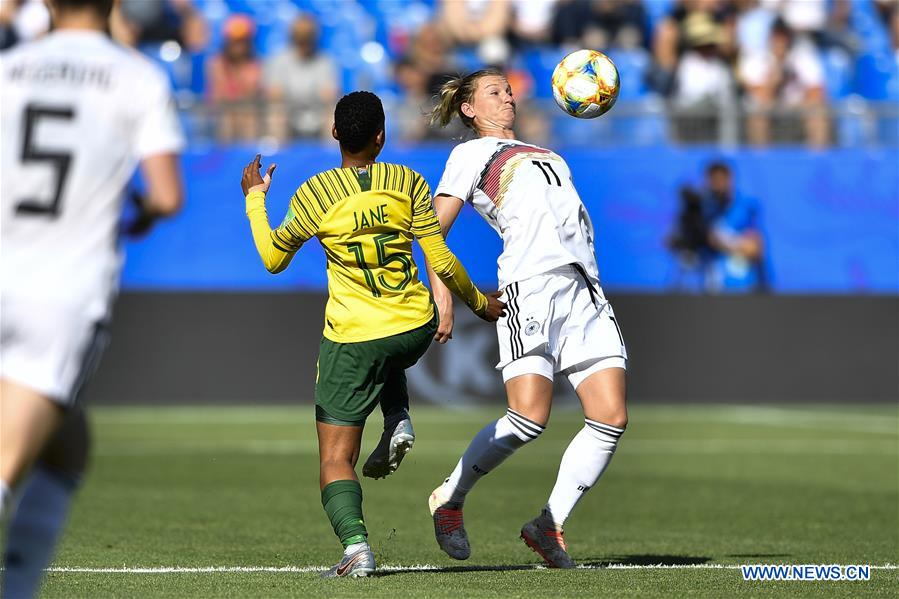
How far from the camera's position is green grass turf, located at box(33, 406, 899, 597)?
6719mm

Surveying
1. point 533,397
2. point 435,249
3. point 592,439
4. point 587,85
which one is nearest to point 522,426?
point 533,397

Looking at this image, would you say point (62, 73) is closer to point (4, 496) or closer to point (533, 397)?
point (4, 496)

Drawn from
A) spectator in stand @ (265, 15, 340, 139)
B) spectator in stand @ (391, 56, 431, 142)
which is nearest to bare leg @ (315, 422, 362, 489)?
spectator in stand @ (391, 56, 431, 142)

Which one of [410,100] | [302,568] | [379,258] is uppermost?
[379,258]

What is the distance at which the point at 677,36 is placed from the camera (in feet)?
68.0

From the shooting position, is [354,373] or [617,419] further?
[617,419]

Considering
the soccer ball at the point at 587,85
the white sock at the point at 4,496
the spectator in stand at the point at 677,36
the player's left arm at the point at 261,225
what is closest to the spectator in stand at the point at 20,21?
the spectator in stand at the point at 677,36

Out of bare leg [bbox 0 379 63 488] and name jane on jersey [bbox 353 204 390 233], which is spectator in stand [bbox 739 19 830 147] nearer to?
name jane on jersey [bbox 353 204 390 233]

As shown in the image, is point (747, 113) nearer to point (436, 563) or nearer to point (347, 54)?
point (347, 54)

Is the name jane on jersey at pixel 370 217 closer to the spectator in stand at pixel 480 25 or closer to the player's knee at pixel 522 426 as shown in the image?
the player's knee at pixel 522 426

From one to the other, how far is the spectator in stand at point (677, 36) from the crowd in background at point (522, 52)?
0.02 m

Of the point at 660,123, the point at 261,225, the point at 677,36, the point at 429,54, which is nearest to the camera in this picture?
the point at 261,225

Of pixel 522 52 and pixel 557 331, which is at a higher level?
pixel 557 331

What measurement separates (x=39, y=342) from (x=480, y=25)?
16.6 meters
